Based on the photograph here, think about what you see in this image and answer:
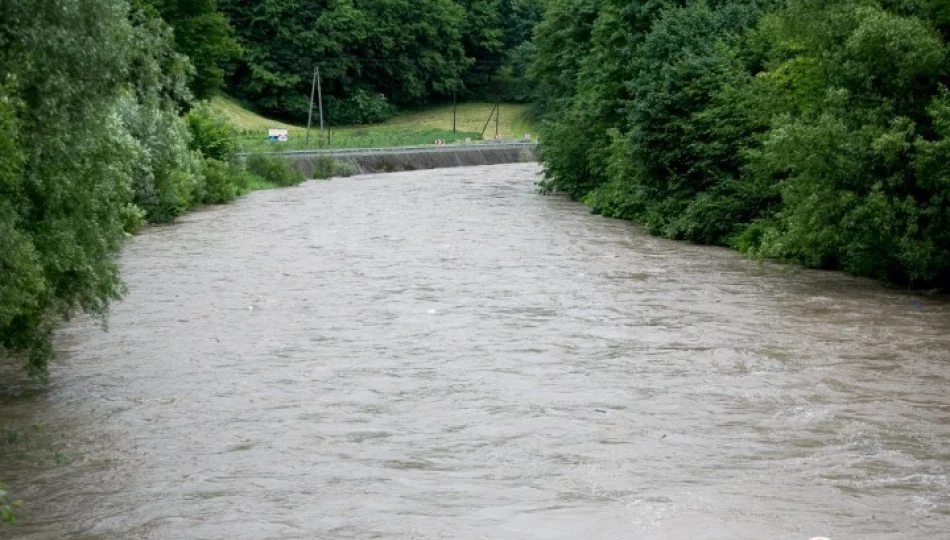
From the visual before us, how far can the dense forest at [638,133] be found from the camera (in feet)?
45.6

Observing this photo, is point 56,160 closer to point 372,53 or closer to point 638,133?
point 638,133

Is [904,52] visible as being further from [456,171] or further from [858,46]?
[456,171]

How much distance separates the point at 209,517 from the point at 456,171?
66053mm

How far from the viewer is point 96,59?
46.0 feet

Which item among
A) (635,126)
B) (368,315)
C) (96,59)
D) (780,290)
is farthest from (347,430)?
(635,126)

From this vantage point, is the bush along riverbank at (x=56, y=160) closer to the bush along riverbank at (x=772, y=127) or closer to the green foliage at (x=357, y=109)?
the bush along riverbank at (x=772, y=127)

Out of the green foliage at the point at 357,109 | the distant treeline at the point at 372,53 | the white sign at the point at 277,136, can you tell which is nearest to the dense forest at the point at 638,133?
the white sign at the point at 277,136

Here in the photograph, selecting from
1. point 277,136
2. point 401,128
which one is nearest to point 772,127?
point 277,136

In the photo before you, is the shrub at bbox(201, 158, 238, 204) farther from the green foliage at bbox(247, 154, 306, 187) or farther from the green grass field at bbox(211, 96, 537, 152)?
the green grass field at bbox(211, 96, 537, 152)

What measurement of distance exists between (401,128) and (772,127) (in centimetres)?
7982

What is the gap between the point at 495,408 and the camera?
50.0 feet

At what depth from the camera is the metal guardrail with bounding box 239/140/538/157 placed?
231 feet

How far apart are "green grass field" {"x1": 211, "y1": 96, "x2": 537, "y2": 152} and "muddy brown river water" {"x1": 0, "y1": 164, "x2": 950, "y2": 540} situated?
4533cm

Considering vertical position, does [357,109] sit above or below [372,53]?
below
